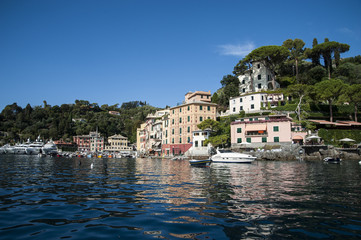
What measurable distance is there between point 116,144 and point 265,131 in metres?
87.8

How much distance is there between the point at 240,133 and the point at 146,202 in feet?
148

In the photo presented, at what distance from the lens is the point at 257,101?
61.5m

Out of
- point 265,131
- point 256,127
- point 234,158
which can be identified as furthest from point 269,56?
point 234,158

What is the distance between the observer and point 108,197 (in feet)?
35.1

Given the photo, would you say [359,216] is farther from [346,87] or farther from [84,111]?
[84,111]

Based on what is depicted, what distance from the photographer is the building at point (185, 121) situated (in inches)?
2464

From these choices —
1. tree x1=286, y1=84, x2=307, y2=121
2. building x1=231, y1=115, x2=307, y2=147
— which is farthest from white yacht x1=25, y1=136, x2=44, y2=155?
tree x1=286, y1=84, x2=307, y2=121

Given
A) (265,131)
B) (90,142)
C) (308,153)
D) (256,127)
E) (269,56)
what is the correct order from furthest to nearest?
1. (90,142)
2. (269,56)
3. (256,127)
4. (265,131)
5. (308,153)

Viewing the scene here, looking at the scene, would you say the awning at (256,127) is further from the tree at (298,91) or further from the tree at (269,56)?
the tree at (269,56)

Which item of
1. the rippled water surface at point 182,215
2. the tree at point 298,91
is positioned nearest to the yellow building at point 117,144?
the tree at point 298,91

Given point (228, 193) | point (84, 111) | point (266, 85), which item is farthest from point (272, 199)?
point (84, 111)

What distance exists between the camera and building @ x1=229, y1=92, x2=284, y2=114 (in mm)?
60156

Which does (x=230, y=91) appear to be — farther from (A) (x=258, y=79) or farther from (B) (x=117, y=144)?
(B) (x=117, y=144)

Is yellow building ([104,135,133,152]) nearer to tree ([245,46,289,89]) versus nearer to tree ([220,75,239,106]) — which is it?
tree ([220,75,239,106])
